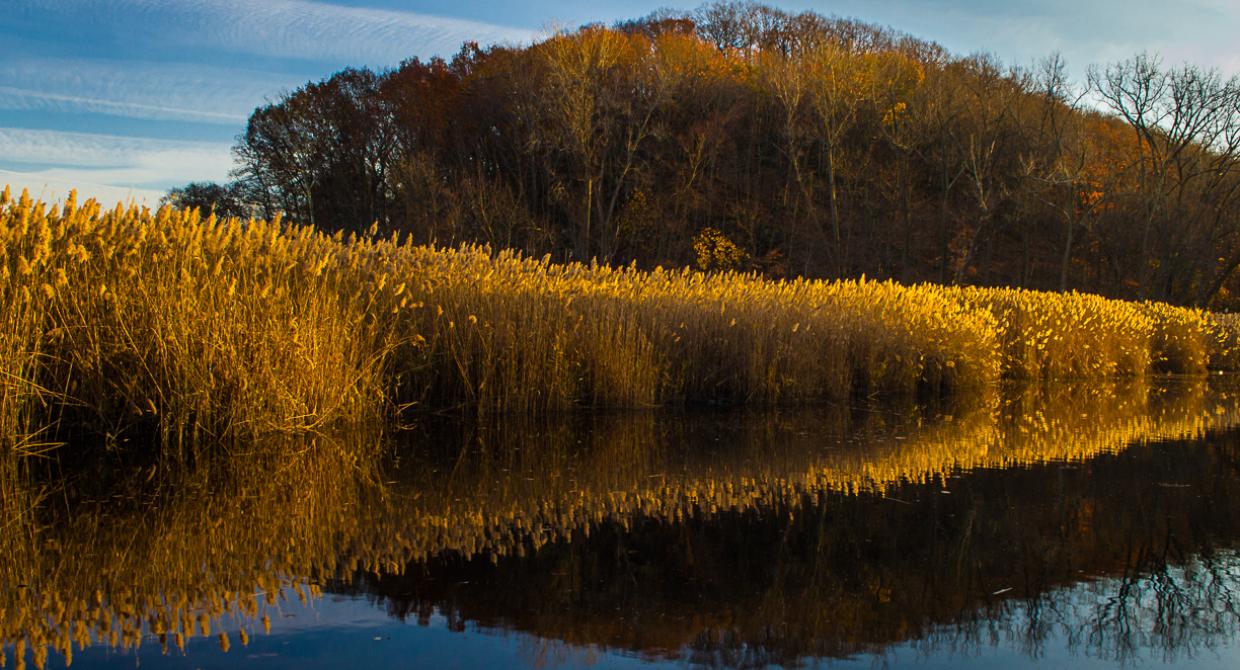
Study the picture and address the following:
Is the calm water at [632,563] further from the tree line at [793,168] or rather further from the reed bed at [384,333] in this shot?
the tree line at [793,168]

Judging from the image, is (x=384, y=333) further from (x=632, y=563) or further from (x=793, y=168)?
(x=793, y=168)

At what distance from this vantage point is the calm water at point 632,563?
326 centimetres

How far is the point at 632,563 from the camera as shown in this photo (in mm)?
4199

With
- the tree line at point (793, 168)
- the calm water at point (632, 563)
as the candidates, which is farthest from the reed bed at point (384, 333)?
the tree line at point (793, 168)

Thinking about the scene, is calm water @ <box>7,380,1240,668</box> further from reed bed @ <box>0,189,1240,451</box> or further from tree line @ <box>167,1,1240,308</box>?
tree line @ <box>167,1,1240,308</box>

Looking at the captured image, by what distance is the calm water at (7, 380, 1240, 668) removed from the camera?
3.26 m

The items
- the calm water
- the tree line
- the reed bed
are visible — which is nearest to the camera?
the calm water

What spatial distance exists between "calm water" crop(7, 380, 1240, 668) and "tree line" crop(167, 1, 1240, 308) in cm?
2620

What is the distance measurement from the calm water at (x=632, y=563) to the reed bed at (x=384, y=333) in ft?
3.04

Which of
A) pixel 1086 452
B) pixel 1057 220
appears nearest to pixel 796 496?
pixel 1086 452

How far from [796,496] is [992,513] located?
105 centimetres

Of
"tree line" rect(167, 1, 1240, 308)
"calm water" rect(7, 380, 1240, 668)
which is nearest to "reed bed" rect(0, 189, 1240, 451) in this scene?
"calm water" rect(7, 380, 1240, 668)

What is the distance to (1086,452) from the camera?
7.84 m

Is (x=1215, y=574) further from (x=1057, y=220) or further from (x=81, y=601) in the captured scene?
(x=1057, y=220)
